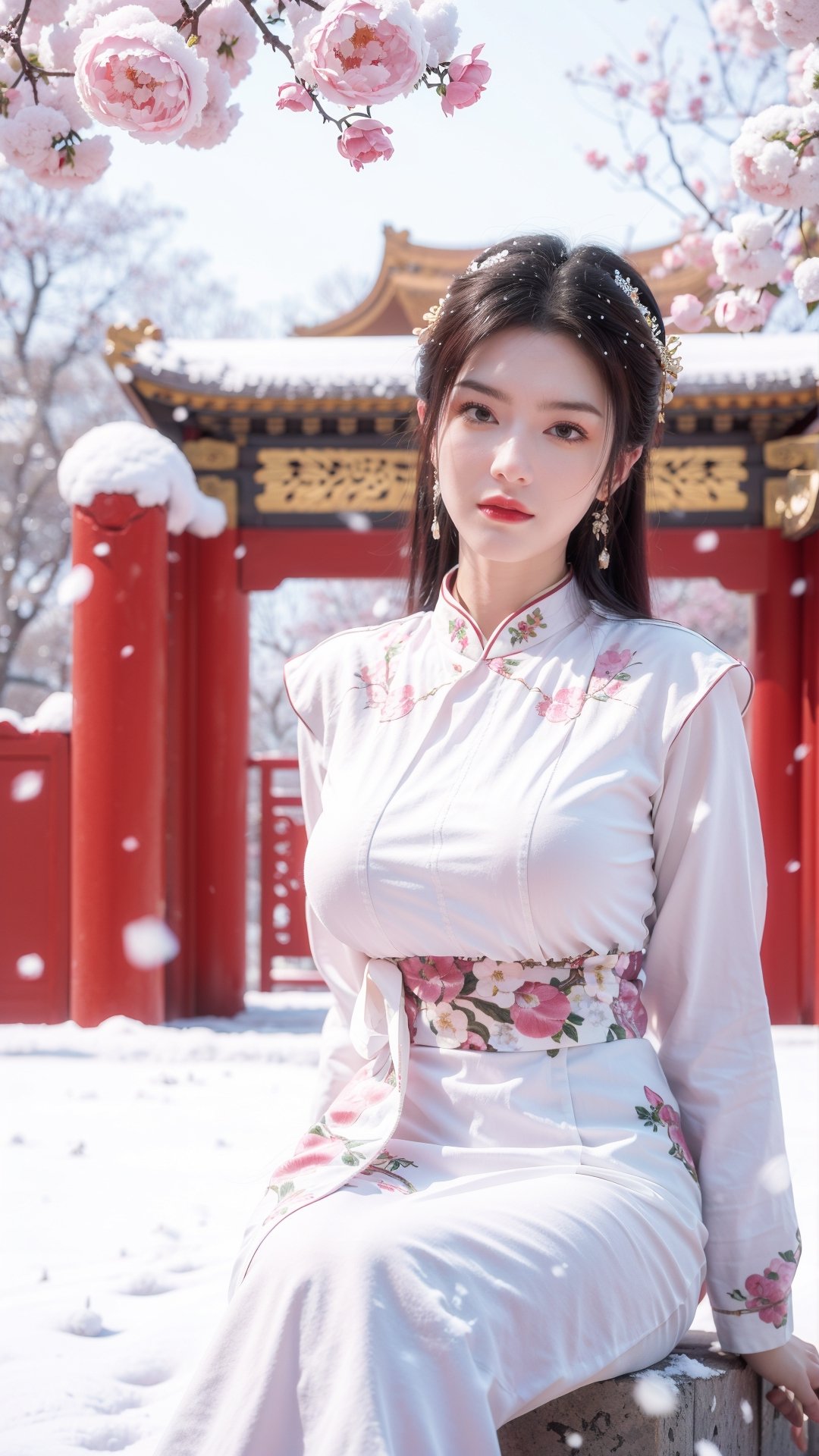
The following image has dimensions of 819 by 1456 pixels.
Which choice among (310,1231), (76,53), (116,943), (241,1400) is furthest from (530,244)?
(116,943)

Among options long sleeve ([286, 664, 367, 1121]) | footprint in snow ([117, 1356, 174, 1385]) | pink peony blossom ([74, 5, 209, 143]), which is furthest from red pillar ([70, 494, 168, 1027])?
pink peony blossom ([74, 5, 209, 143])

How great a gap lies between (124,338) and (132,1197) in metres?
4.27

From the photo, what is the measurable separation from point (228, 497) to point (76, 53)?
4917 mm

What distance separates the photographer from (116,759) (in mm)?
6141

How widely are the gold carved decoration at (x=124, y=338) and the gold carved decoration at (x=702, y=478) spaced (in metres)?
2.54

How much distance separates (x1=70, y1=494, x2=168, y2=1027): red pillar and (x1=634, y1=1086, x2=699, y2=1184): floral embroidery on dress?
479cm

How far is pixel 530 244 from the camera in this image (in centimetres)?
177

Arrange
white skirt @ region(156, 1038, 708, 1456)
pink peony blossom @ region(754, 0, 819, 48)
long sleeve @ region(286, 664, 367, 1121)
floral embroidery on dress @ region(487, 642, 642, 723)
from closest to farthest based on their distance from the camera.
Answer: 1. white skirt @ region(156, 1038, 708, 1456)
2. floral embroidery on dress @ region(487, 642, 642, 723)
3. long sleeve @ region(286, 664, 367, 1121)
4. pink peony blossom @ region(754, 0, 819, 48)

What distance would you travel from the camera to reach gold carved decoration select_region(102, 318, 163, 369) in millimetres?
6379

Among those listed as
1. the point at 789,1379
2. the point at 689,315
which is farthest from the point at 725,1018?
the point at 689,315

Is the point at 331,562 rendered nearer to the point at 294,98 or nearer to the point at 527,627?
the point at 294,98

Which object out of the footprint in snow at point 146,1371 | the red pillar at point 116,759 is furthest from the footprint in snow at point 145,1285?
the red pillar at point 116,759

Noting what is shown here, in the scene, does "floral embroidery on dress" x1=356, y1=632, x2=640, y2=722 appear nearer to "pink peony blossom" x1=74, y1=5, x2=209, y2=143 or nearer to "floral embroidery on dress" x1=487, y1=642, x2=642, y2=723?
"floral embroidery on dress" x1=487, y1=642, x2=642, y2=723

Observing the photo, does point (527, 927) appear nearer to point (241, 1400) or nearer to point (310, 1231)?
point (310, 1231)
